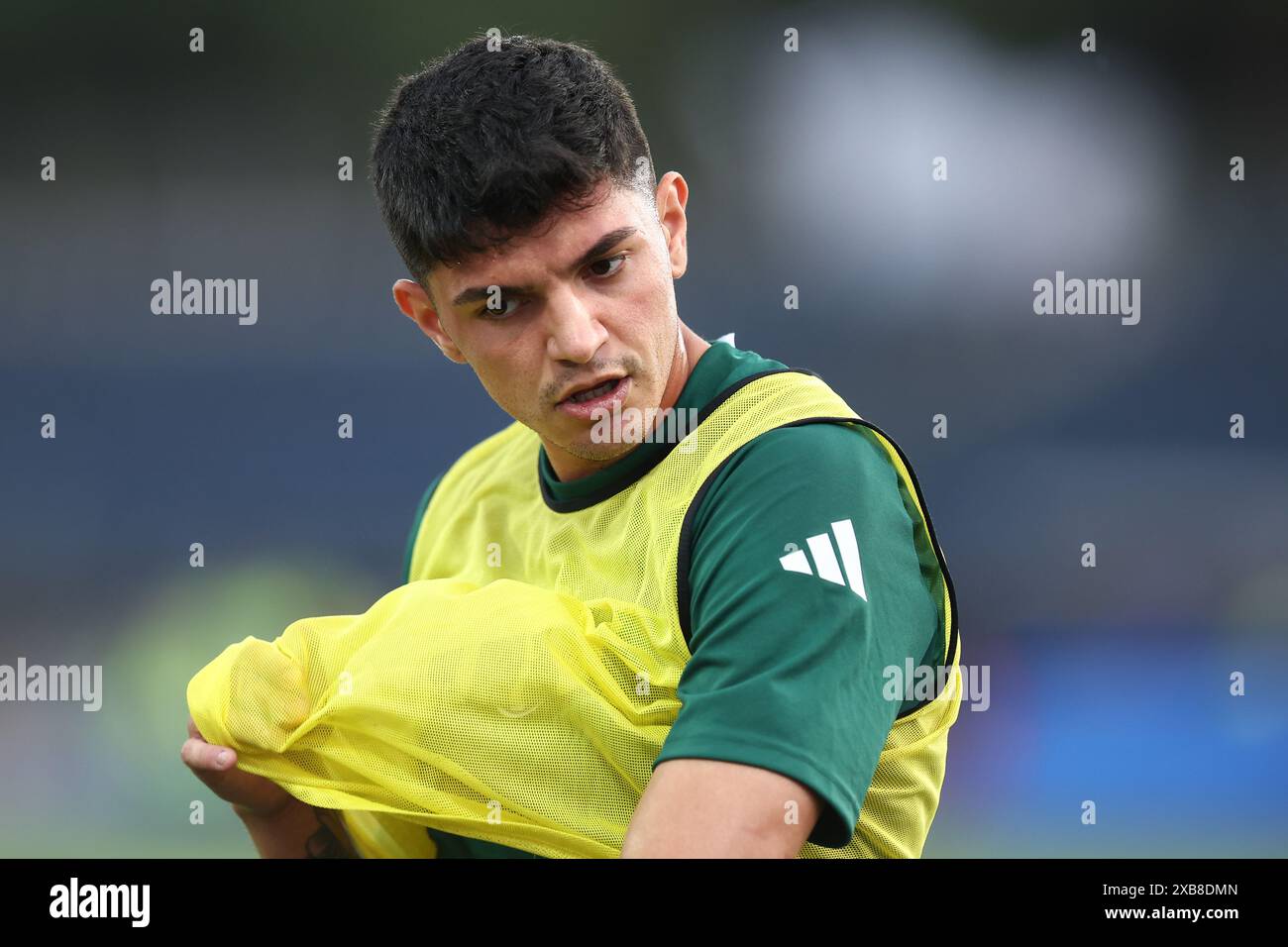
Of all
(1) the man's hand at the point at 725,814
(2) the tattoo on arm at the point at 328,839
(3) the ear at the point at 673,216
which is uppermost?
(3) the ear at the point at 673,216

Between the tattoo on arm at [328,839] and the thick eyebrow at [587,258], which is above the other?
the thick eyebrow at [587,258]

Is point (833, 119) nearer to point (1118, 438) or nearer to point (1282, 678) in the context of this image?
point (1118, 438)

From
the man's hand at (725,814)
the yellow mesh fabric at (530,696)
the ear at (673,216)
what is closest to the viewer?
the man's hand at (725,814)

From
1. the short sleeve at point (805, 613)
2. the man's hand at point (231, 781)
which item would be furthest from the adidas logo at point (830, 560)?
the man's hand at point (231, 781)

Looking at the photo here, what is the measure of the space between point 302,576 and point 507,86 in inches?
105

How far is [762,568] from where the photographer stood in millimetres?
1009

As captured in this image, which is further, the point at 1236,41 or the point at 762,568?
the point at 1236,41

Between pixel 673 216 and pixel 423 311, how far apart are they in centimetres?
29

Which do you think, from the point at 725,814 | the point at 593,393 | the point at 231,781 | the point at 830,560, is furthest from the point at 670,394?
the point at 231,781

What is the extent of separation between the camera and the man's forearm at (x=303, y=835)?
1422 millimetres

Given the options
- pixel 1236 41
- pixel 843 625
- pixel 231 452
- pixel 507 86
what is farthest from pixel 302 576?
pixel 1236 41

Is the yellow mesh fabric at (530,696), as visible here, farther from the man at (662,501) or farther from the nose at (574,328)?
the nose at (574,328)

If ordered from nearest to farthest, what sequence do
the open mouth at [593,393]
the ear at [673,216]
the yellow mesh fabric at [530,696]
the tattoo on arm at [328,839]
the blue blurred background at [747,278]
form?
the yellow mesh fabric at [530,696] < the open mouth at [593,393] < the ear at [673,216] < the tattoo on arm at [328,839] < the blue blurred background at [747,278]

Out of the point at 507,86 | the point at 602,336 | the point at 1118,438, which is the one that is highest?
the point at 507,86
